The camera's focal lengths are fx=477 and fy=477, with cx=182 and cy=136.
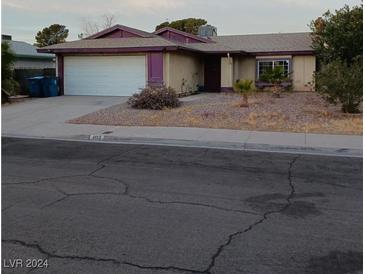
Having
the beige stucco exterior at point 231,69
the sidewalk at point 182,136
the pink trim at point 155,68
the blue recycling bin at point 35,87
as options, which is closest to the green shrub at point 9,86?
the blue recycling bin at point 35,87

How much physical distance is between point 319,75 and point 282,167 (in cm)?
883

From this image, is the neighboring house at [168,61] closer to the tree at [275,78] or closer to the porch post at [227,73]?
the porch post at [227,73]

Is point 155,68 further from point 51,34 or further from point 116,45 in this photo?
point 51,34

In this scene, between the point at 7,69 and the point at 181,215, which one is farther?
the point at 7,69

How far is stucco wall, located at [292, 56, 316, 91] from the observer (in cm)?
2950

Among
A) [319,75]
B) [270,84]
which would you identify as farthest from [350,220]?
[270,84]

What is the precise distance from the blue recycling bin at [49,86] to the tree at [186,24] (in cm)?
3752

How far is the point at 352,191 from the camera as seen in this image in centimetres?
662

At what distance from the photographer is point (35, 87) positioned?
24.0m

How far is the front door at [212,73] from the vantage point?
98.3ft

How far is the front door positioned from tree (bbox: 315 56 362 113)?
45.7 ft

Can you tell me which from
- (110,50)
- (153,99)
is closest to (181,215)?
(153,99)

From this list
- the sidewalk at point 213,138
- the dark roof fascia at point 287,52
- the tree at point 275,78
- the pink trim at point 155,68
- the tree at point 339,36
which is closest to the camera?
the sidewalk at point 213,138

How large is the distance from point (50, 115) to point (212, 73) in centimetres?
1514
